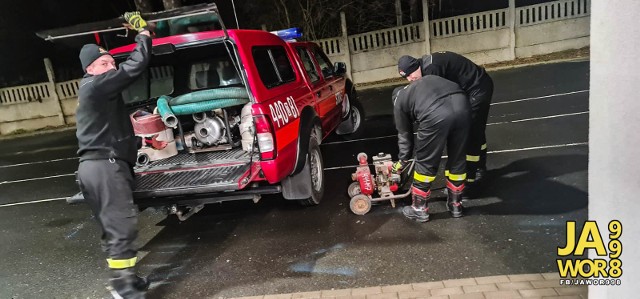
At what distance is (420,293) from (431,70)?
2331mm

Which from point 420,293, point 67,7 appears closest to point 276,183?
point 420,293

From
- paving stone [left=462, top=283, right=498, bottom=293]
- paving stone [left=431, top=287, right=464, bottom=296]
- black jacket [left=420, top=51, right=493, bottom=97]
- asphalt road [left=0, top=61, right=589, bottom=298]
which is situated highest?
black jacket [left=420, top=51, right=493, bottom=97]

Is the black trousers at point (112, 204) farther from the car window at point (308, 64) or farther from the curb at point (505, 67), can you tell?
the curb at point (505, 67)

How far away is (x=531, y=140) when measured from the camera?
6.23 meters

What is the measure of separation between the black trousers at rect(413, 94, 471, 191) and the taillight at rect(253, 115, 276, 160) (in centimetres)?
134

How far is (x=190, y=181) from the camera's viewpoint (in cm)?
398

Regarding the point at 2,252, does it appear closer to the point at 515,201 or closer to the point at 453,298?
the point at 453,298

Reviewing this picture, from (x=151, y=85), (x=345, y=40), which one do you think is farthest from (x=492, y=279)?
(x=345, y=40)

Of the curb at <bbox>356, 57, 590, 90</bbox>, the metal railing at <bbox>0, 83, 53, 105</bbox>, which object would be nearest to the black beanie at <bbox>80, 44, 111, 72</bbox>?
the curb at <bbox>356, 57, 590, 90</bbox>

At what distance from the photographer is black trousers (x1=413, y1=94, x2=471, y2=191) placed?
3.86 metres

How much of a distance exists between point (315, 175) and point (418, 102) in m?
1.56

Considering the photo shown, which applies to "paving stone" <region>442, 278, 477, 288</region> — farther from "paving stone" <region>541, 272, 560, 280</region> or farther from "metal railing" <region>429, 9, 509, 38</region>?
"metal railing" <region>429, 9, 509, 38</region>

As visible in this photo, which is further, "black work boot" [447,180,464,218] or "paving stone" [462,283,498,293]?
"black work boot" [447,180,464,218]

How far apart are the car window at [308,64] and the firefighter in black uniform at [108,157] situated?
2.74m
